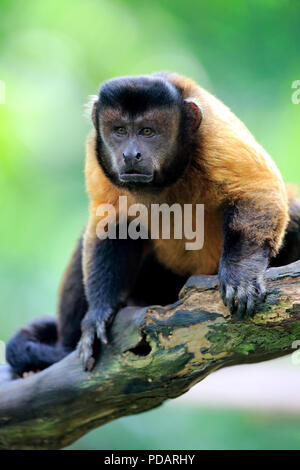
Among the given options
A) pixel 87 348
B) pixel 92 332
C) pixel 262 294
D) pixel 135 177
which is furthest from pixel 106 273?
pixel 262 294

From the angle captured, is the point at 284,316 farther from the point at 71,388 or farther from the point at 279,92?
the point at 279,92

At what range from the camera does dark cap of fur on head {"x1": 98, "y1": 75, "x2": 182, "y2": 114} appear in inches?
156

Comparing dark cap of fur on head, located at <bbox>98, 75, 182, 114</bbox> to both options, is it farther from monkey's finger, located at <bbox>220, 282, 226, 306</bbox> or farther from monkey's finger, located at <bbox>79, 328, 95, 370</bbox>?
monkey's finger, located at <bbox>79, 328, 95, 370</bbox>

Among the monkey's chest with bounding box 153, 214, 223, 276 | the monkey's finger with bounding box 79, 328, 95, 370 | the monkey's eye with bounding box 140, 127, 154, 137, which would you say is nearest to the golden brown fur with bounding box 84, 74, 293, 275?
the monkey's chest with bounding box 153, 214, 223, 276

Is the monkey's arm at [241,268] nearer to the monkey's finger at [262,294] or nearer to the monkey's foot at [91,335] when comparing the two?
the monkey's finger at [262,294]

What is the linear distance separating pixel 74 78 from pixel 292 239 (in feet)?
18.4

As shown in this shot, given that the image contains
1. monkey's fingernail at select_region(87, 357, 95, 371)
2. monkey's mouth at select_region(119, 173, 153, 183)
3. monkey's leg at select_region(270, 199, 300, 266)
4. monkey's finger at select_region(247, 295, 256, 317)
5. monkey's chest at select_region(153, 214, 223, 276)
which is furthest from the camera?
monkey's leg at select_region(270, 199, 300, 266)

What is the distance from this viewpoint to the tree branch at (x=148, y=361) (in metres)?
3.37

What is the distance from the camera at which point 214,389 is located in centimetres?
743

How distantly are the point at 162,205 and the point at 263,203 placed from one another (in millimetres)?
795

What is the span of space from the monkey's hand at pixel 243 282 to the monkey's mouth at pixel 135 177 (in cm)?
72

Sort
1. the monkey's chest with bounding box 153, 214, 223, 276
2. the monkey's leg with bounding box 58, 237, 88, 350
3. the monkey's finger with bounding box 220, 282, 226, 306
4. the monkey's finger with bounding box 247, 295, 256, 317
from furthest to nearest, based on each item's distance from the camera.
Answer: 1. the monkey's leg with bounding box 58, 237, 88, 350
2. the monkey's chest with bounding box 153, 214, 223, 276
3. the monkey's finger with bounding box 220, 282, 226, 306
4. the monkey's finger with bounding box 247, 295, 256, 317

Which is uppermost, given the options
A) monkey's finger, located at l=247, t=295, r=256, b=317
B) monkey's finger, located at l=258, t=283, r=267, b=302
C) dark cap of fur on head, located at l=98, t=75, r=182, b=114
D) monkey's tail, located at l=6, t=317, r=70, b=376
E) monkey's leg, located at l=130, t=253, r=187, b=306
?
dark cap of fur on head, located at l=98, t=75, r=182, b=114

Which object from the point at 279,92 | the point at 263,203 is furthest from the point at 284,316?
the point at 279,92
